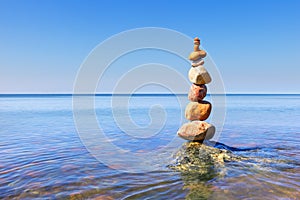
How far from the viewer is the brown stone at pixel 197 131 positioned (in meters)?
12.9

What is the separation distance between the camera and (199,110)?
13.3 m

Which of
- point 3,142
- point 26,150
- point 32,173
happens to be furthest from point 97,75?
point 3,142

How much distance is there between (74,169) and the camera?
1054 centimetres

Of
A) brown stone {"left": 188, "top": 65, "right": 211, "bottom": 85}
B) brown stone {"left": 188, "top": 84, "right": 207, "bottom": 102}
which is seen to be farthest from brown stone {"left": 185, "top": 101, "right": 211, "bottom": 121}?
brown stone {"left": 188, "top": 65, "right": 211, "bottom": 85}

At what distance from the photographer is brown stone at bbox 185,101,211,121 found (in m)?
13.3

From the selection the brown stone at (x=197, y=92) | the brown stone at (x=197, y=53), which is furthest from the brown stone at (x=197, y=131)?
the brown stone at (x=197, y=53)

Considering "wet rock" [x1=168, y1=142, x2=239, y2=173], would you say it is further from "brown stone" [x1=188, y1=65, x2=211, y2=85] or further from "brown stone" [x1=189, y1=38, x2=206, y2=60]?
"brown stone" [x1=189, y1=38, x2=206, y2=60]

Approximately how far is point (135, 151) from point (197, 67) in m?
6.09

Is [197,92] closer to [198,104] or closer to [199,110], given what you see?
[198,104]

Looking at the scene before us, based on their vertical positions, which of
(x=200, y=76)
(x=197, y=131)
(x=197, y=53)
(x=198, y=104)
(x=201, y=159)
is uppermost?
(x=197, y=53)

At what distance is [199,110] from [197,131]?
119 cm

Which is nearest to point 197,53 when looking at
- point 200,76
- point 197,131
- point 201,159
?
point 200,76

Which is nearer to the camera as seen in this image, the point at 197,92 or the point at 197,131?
the point at 197,131

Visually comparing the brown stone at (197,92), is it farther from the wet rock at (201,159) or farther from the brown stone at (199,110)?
the wet rock at (201,159)
